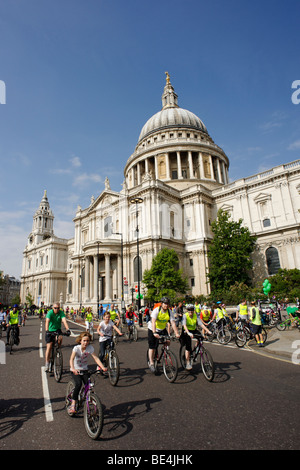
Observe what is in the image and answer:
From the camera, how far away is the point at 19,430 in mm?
4516

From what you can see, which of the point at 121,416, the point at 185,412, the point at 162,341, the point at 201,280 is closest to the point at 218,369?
the point at 162,341

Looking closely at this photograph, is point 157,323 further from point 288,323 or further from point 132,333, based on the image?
point 288,323

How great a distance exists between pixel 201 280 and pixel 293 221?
51.2 feet

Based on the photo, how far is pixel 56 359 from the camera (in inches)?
304

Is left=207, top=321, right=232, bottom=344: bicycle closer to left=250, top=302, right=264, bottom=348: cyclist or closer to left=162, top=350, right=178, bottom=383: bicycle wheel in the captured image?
left=250, top=302, right=264, bottom=348: cyclist

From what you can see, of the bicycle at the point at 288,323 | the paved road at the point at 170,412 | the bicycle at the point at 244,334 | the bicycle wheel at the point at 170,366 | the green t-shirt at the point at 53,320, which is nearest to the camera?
the paved road at the point at 170,412

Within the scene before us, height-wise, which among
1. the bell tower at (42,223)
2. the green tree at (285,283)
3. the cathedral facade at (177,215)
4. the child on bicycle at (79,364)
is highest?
the bell tower at (42,223)

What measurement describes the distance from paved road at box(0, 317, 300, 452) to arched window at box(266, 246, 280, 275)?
32834 mm

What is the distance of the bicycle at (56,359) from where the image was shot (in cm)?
733

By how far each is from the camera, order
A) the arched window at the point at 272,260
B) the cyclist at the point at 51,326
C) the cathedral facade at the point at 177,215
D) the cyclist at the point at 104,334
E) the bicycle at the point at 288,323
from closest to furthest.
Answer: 1. the cyclist at the point at 104,334
2. the cyclist at the point at 51,326
3. the bicycle at the point at 288,323
4. the arched window at the point at 272,260
5. the cathedral facade at the point at 177,215

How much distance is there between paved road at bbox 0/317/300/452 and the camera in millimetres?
3945

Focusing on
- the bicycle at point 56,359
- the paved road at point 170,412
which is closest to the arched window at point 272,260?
the paved road at point 170,412

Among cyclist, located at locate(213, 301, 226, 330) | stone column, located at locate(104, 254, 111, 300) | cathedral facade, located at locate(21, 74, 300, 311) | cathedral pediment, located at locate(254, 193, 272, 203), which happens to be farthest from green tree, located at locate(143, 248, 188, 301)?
cyclist, located at locate(213, 301, 226, 330)

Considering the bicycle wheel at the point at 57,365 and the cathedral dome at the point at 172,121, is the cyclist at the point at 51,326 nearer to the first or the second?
the bicycle wheel at the point at 57,365
